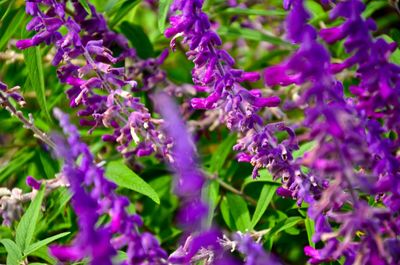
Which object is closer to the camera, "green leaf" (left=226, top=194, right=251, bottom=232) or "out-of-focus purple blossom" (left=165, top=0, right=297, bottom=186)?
"out-of-focus purple blossom" (left=165, top=0, right=297, bottom=186)

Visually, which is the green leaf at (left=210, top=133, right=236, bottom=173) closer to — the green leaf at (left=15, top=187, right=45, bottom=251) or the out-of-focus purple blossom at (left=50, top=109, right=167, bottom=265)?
the green leaf at (left=15, top=187, right=45, bottom=251)

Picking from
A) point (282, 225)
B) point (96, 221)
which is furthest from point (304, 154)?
point (282, 225)

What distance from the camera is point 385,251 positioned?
1.78 metres

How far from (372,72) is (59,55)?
169 cm

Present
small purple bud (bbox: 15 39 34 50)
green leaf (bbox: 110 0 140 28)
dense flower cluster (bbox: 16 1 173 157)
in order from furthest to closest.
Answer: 1. green leaf (bbox: 110 0 140 28)
2. small purple bud (bbox: 15 39 34 50)
3. dense flower cluster (bbox: 16 1 173 157)

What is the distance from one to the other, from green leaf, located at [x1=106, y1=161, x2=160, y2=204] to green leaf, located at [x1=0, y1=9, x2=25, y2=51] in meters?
0.93

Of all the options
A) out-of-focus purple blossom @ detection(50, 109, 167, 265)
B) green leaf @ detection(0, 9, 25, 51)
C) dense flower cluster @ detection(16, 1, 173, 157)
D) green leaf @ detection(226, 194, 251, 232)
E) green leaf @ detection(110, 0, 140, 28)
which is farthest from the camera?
green leaf @ detection(110, 0, 140, 28)

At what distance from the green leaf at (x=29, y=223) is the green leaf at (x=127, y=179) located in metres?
0.46

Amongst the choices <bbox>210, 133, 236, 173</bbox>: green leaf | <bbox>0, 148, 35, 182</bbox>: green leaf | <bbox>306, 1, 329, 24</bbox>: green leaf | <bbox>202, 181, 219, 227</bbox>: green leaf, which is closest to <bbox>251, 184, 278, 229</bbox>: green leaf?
<bbox>202, 181, 219, 227</bbox>: green leaf

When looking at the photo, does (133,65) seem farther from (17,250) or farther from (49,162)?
(17,250)

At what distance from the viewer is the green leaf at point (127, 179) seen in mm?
2874

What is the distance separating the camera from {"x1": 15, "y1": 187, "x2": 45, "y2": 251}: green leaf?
8.84 feet

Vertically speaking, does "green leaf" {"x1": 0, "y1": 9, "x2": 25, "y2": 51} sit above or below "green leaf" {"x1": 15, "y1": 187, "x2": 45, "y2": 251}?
above

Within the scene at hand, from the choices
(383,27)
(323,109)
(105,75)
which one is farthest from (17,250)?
(383,27)
